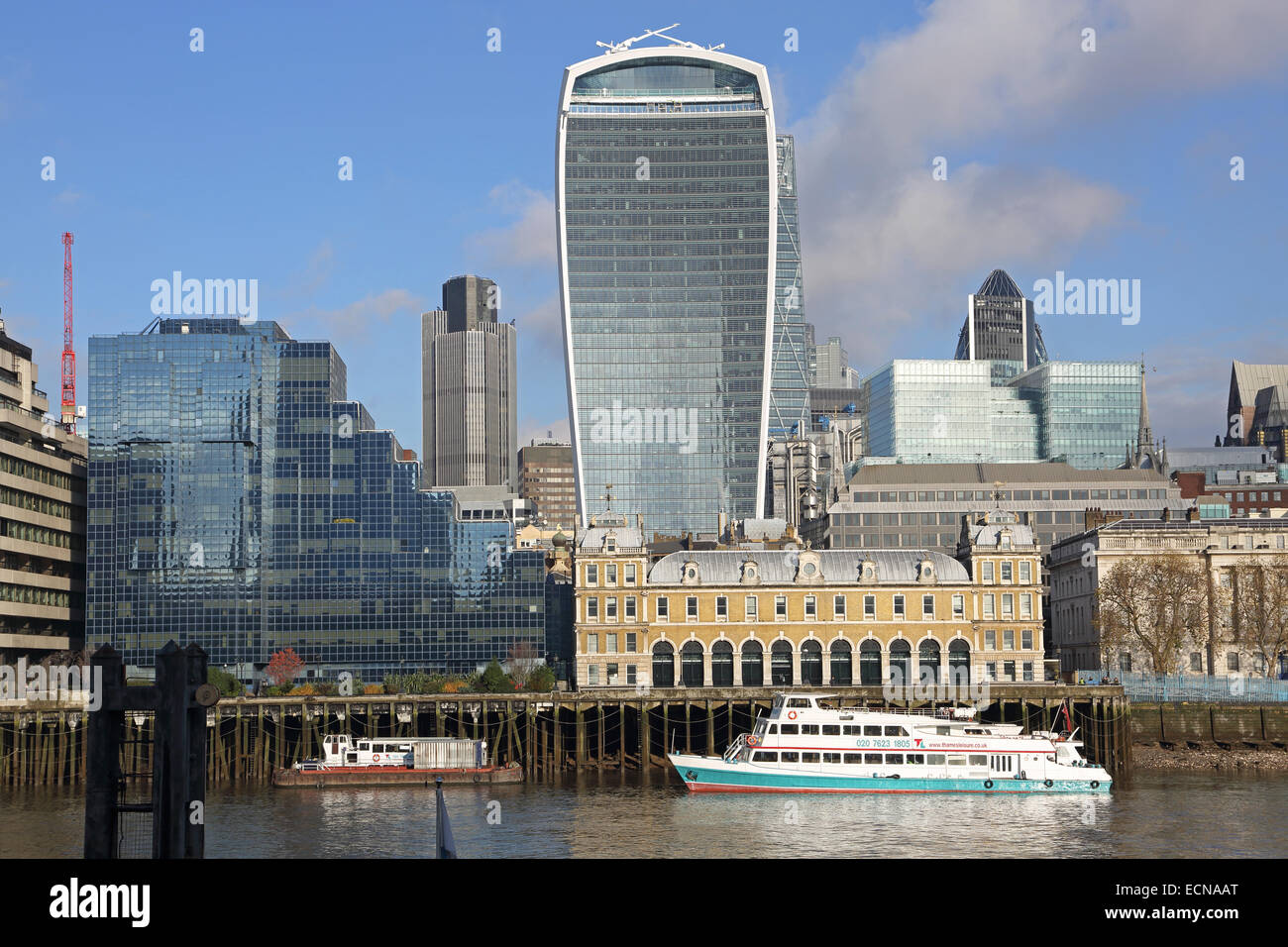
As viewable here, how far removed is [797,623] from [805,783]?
43.3m

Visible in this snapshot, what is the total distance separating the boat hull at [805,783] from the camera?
103 metres

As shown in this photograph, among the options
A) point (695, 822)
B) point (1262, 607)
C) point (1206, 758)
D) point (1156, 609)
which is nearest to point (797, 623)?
point (1156, 609)

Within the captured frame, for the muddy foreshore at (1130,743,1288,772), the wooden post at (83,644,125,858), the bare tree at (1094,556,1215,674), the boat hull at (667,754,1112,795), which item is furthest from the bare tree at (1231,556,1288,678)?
the wooden post at (83,644,125,858)

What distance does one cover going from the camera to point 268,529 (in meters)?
178

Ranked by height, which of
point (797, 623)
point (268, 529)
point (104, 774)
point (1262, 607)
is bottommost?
point (797, 623)

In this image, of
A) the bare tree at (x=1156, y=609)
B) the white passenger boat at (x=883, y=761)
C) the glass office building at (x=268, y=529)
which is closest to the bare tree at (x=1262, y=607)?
the bare tree at (x=1156, y=609)

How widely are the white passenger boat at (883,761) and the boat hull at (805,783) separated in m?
0.07

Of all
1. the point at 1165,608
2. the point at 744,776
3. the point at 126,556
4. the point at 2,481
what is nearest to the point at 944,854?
the point at 744,776

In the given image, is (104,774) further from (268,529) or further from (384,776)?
(268,529)

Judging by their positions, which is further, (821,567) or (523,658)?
(523,658)

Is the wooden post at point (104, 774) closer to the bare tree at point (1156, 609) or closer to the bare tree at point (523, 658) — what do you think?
the bare tree at point (1156, 609)

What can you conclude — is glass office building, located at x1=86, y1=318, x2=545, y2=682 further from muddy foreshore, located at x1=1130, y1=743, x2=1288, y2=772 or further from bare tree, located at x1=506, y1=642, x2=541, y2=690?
muddy foreshore, located at x1=1130, y1=743, x2=1288, y2=772
